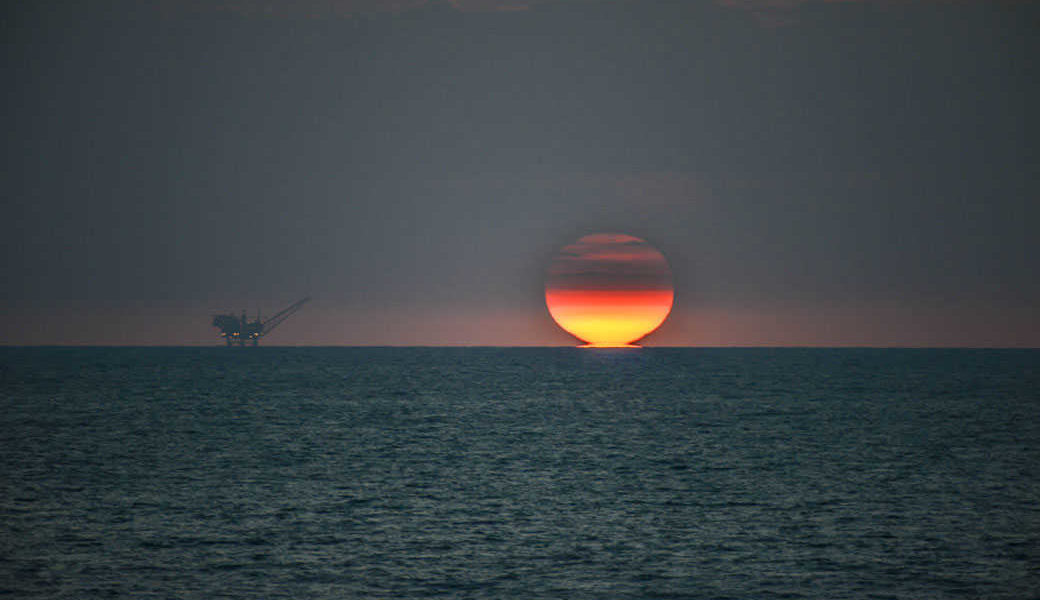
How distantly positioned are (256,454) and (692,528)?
3303 centimetres

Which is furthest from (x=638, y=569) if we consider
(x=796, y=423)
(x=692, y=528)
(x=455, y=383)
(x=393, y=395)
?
(x=455, y=383)

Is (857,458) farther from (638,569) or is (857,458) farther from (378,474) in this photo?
(638,569)

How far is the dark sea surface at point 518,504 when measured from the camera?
32531mm

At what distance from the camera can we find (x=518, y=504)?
45.6 metres

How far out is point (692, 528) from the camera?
40531mm

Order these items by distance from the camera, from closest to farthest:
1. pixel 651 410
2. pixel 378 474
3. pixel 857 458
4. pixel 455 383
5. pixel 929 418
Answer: pixel 378 474 → pixel 857 458 → pixel 929 418 → pixel 651 410 → pixel 455 383

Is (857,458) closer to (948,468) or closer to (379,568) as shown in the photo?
(948,468)

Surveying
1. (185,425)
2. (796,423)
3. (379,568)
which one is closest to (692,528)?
(379,568)

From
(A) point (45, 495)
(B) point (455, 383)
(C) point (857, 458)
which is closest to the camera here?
(A) point (45, 495)

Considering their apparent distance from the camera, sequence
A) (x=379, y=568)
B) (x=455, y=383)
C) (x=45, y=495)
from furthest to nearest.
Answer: (x=455, y=383) → (x=45, y=495) → (x=379, y=568)

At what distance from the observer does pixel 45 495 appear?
154 feet

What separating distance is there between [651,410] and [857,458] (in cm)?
3929

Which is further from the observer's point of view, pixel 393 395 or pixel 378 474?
pixel 393 395

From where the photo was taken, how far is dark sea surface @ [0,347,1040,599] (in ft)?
107
